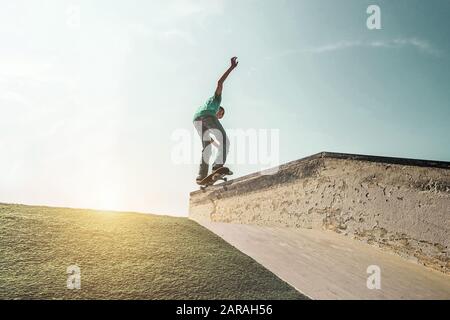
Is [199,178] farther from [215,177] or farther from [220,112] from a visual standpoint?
[220,112]

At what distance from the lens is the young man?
6473 millimetres

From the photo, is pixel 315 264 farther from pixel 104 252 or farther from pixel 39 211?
pixel 39 211

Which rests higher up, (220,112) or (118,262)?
(220,112)

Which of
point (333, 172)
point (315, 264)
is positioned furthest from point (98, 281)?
point (333, 172)

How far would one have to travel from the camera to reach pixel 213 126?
21.4 ft

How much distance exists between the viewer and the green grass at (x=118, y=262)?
6.80 feet

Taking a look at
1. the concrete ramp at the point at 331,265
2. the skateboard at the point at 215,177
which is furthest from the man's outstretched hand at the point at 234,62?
the concrete ramp at the point at 331,265

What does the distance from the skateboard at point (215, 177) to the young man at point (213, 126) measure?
4.0 inches

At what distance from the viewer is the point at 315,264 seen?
3.02 metres

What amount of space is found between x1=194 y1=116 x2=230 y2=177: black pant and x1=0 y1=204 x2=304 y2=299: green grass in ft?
9.66

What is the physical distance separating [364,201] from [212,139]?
3.26 meters
